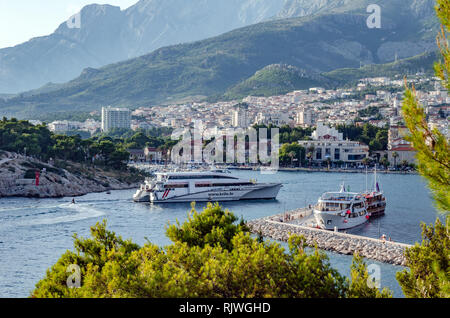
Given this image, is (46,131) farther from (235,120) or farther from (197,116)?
(197,116)


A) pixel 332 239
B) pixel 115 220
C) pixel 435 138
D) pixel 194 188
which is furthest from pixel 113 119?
pixel 435 138

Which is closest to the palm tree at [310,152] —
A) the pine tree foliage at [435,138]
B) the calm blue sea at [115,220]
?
the calm blue sea at [115,220]

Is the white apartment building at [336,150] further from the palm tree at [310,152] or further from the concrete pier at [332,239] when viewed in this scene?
the concrete pier at [332,239]

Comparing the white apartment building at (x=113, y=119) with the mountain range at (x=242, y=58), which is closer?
the white apartment building at (x=113, y=119)

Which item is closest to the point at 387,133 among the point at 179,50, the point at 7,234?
the point at 7,234

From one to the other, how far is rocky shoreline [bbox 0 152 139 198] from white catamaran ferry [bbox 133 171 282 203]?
6.00 meters

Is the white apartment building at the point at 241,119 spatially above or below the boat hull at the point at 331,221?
above

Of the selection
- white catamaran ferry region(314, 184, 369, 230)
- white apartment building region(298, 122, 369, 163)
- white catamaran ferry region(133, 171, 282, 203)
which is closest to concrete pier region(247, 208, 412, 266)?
white catamaran ferry region(314, 184, 369, 230)

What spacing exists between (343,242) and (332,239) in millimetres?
Answer: 652

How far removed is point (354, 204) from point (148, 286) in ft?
63.5

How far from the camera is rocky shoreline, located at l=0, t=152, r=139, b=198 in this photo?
3372 centimetres

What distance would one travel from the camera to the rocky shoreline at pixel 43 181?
3372cm

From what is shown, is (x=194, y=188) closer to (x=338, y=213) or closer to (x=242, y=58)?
(x=338, y=213)

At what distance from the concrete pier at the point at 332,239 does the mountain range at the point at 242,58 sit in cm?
11569
